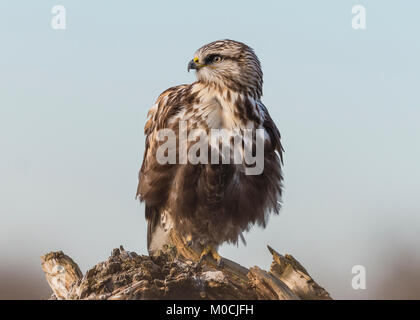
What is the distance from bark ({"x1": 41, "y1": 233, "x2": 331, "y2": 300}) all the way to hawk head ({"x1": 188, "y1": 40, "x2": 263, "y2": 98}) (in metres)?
1.96

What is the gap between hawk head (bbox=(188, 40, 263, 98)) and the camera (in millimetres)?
6504

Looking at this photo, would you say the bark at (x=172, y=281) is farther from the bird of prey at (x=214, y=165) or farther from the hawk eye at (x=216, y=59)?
the hawk eye at (x=216, y=59)

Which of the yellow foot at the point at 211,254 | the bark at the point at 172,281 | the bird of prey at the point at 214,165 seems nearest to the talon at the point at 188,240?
the bird of prey at the point at 214,165

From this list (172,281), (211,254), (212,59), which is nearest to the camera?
(172,281)

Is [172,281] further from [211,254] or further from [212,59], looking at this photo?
[212,59]

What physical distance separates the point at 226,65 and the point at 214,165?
46.0 inches

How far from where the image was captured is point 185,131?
249 inches

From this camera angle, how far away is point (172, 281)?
17.1 feet

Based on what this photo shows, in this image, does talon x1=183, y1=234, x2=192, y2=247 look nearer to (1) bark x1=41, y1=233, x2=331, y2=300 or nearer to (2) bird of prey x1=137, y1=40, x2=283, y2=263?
(2) bird of prey x1=137, y1=40, x2=283, y2=263

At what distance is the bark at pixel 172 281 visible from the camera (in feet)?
16.8

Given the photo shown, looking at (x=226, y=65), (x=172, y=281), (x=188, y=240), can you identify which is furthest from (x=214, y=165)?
(x=172, y=281)

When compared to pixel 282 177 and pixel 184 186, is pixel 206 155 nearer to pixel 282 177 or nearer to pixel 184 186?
pixel 184 186

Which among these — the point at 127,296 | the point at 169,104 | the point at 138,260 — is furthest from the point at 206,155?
the point at 127,296

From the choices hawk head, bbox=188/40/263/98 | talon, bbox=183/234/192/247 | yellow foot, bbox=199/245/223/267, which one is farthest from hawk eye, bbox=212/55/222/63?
yellow foot, bbox=199/245/223/267
